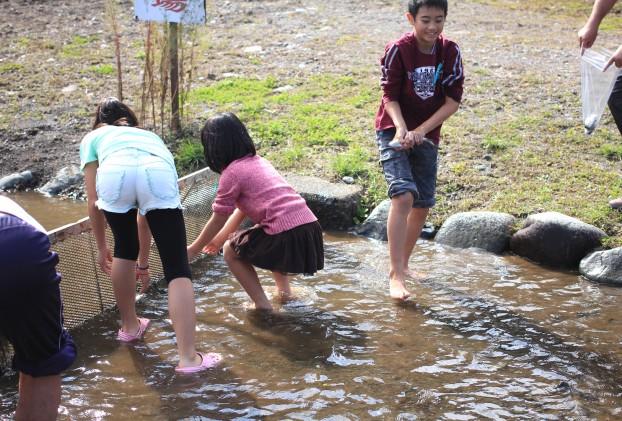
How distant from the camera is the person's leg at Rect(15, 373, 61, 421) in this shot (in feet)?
8.14

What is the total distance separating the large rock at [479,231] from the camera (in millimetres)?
5156

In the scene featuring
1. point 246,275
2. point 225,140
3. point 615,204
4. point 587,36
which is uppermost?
point 587,36

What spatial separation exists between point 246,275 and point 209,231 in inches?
14.7

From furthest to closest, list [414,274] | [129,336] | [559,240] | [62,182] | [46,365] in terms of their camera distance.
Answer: [62,182] < [559,240] < [414,274] < [129,336] < [46,365]

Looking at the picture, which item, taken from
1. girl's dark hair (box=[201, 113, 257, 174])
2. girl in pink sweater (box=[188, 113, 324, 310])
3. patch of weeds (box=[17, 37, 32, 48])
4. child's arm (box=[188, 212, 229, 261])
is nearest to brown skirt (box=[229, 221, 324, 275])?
girl in pink sweater (box=[188, 113, 324, 310])

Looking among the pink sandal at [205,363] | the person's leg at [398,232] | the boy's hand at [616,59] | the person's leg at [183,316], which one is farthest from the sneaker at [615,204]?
the person's leg at [183,316]

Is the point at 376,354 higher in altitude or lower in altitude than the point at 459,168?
lower

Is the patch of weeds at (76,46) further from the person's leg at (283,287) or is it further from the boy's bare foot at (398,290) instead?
the boy's bare foot at (398,290)

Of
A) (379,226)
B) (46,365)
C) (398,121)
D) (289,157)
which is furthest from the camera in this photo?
(289,157)

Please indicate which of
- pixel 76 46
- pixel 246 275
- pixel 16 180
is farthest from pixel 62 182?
pixel 76 46

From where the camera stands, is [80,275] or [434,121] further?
[434,121]

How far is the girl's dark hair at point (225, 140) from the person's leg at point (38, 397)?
180 centimetres

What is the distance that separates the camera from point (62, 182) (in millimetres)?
6750

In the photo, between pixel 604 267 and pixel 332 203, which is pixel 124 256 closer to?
pixel 332 203
